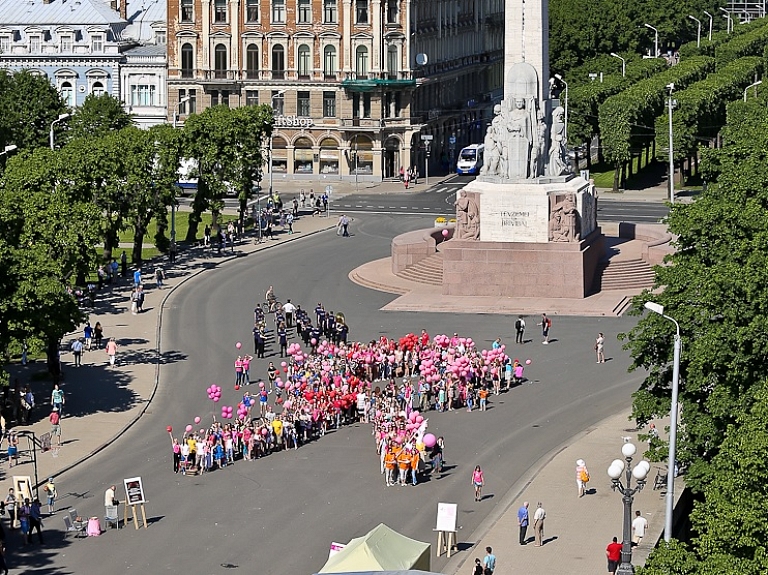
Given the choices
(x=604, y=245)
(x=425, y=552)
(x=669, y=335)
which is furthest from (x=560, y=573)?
(x=604, y=245)

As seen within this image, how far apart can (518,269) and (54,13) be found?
7408cm

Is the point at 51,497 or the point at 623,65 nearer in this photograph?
the point at 51,497

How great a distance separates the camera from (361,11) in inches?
5492

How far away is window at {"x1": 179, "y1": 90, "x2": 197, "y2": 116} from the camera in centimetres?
14475

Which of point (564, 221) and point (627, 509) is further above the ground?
point (564, 221)

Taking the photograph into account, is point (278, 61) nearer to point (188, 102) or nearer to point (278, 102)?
point (278, 102)

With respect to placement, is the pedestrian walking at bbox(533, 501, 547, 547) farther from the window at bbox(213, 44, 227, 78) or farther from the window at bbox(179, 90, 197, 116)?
the window at bbox(179, 90, 197, 116)

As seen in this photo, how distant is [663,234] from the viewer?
4035 inches

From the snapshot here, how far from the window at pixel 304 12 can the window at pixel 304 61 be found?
5.84 ft

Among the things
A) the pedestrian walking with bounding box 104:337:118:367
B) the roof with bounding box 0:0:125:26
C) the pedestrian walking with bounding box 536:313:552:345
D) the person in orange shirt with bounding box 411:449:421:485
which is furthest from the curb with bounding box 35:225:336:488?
the roof with bounding box 0:0:125:26

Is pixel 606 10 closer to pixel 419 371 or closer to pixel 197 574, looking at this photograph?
pixel 419 371

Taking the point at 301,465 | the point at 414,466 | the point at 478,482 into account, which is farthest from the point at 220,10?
the point at 478,482

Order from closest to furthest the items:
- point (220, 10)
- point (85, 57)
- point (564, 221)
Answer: point (564, 221) < point (220, 10) < point (85, 57)

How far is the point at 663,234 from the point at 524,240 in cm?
1278
